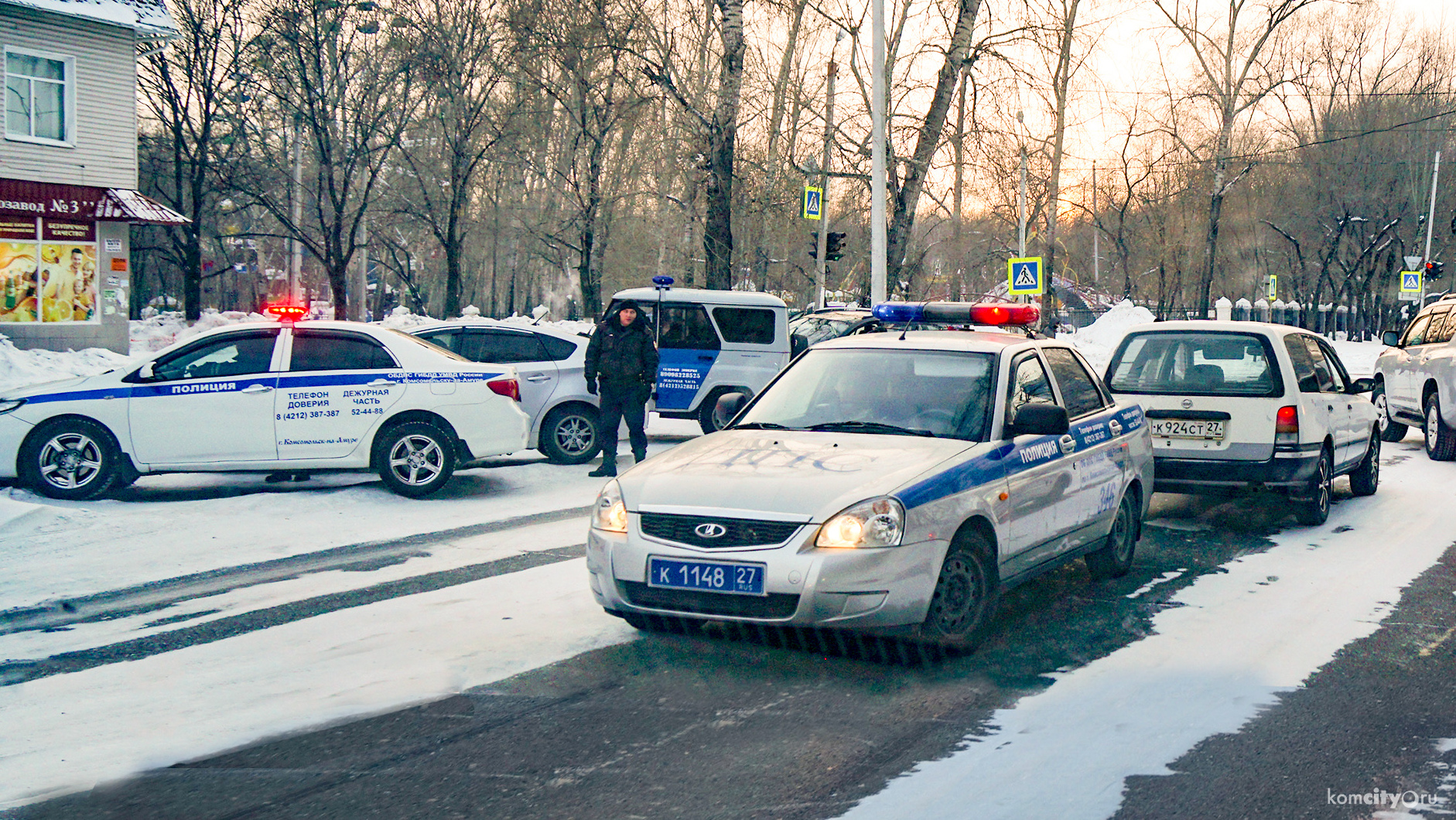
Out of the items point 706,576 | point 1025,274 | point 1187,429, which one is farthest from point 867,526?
point 1025,274

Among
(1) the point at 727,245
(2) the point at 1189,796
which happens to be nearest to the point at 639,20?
(1) the point at 727,245

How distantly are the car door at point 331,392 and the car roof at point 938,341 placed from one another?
4706mm

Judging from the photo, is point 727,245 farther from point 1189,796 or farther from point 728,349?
point 1189,796

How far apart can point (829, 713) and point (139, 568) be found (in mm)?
4969

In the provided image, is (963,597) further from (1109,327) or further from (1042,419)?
(1109,327)

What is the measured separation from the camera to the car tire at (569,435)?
13.2 meters

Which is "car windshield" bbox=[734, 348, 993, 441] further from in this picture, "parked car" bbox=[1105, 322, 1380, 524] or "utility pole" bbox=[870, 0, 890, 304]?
"utility pole" bbox=[870, 0, 890, 304]

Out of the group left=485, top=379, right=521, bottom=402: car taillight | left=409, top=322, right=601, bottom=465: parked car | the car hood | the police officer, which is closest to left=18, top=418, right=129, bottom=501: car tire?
left=485, top=379, right=521, bottom=402: car taillight

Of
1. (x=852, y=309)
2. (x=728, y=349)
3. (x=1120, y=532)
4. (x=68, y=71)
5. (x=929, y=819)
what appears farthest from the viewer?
(x=68, y=71)

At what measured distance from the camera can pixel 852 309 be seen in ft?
75.9

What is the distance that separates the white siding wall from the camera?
24484 mm

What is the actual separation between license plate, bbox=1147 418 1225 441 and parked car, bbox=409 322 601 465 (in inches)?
231

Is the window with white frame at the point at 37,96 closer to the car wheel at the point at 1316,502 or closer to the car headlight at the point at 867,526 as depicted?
the car wheel at the point at 1316,502

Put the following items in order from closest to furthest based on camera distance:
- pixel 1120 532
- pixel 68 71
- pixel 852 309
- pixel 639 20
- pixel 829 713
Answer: pixel 829 713
pixel 1120 532
pixel 639 20
pixel 852 309
pixel 68 71
